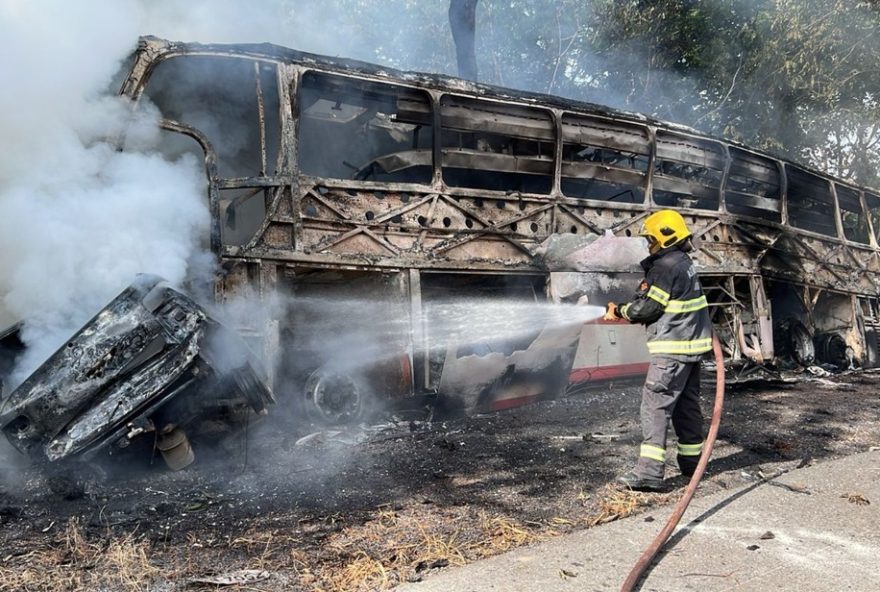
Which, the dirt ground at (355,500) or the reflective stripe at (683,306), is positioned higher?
the reflective stripe at (683,306)

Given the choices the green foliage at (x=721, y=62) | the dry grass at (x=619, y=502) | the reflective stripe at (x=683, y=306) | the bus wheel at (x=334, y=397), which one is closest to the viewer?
the dry grass at (x=619, y=502)

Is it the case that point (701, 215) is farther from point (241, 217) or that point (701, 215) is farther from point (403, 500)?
point (403, 500)

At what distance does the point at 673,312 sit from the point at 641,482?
3.49 ft

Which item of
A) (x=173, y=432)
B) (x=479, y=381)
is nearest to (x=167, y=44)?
(x=173, y=432)

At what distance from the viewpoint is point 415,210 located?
6336 millimetres

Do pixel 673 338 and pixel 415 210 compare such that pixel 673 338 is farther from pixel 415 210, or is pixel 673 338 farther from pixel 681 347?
pixel 415 210

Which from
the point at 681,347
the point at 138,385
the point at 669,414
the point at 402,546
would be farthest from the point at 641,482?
the point at 138,385

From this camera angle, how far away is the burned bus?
18.5ft

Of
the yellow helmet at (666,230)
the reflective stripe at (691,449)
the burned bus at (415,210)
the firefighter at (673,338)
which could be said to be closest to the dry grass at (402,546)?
the firefighter at (673,338)

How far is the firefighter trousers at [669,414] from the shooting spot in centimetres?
379

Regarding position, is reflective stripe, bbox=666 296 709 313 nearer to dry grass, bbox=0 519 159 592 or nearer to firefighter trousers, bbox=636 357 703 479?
firefighter trousers, bbox=636 357 703 479

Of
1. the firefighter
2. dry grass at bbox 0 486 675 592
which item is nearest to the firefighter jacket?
the firefighter

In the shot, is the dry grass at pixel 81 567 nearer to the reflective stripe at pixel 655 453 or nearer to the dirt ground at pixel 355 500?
the dirt ground at pixel 355 500

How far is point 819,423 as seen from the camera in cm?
589
